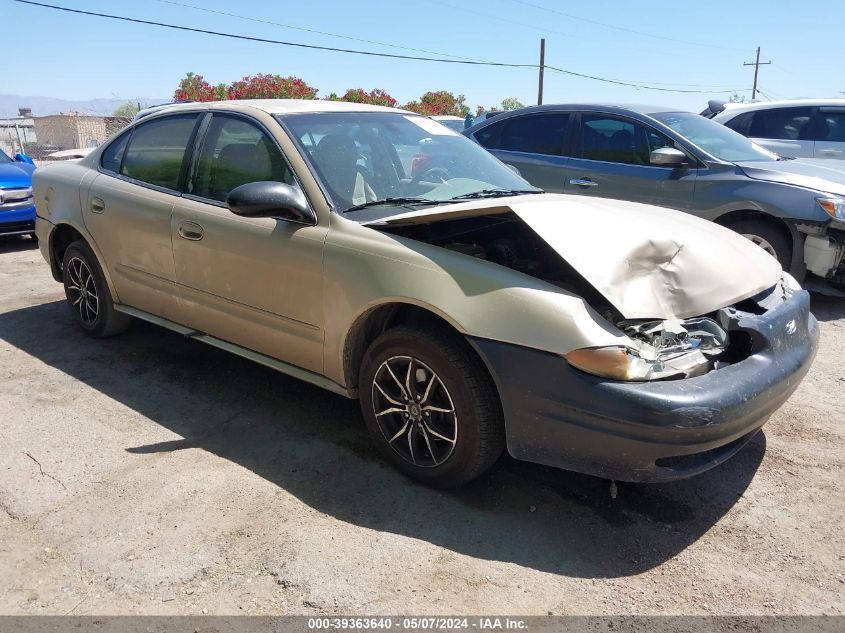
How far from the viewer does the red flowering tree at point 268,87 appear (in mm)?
27688

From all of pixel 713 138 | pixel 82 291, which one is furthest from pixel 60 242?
pixel 713 138

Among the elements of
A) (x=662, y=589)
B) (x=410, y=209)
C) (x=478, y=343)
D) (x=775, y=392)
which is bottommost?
(x=662, y=589)

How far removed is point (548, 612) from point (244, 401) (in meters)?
2.32

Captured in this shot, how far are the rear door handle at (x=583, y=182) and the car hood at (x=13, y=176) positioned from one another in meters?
6.69

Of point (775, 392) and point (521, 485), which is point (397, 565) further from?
point (775, 392)

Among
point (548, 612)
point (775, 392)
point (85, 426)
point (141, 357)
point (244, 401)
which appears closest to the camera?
point (548, 612)

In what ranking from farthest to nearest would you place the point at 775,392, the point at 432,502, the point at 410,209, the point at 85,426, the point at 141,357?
the point at 141,357
the point at 85,426
the point at 410,209
the point at 432,502
the point at 775,392

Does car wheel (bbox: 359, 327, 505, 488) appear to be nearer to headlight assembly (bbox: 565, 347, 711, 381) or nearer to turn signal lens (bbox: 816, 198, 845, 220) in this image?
headlight assembly (bbox: 565, 347, 711, 381)

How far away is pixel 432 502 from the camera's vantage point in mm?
3027

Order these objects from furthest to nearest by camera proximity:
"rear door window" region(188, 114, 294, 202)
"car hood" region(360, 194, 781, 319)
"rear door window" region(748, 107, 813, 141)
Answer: "rear door window" region(748, 107, 813, 141), "rear door window" region(188, 114, 294, 202), "car hood" region(360, 194, 781, 319)

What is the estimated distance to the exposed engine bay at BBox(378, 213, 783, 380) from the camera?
8.82ft

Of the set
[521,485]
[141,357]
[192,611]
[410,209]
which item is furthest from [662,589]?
[141,357]

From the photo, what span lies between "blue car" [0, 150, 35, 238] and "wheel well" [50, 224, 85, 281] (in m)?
3.83

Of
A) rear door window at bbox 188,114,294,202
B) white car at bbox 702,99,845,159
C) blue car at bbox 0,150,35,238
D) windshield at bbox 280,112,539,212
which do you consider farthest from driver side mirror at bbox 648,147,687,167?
blue car at bbox 0,150,35,238
